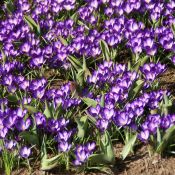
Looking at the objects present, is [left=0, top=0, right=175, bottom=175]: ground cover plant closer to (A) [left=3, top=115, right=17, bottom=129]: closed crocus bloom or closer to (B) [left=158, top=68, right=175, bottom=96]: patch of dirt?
(A) [left=3, top=115, right=17, bottom=129]: closed crocus bloom

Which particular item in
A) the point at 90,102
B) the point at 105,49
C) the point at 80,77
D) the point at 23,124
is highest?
the point at 105,49

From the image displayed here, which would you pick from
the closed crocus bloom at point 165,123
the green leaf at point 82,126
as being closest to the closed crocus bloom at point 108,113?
the green leaf at point 82,126

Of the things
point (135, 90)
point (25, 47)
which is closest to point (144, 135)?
point (135, 90)

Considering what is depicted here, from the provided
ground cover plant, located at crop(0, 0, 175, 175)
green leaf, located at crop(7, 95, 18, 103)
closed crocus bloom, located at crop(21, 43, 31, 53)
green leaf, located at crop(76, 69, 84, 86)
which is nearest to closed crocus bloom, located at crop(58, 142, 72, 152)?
ground cover plant, located at crop(0, 0, 175, 175)

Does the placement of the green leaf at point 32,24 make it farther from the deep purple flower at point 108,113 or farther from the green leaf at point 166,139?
the green leaf at point 166,139

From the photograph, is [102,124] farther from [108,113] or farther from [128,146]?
[128,146]

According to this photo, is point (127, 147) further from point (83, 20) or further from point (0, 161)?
point (83, 20)
